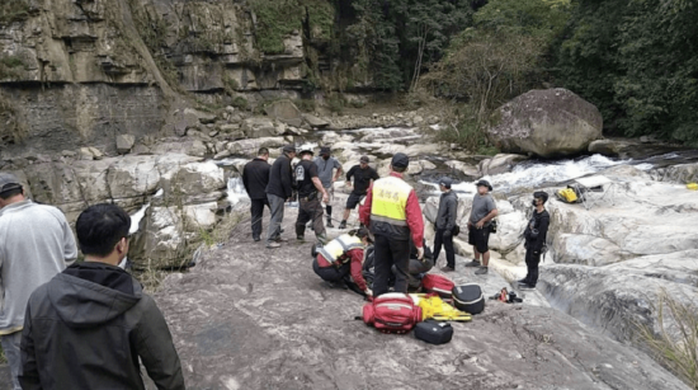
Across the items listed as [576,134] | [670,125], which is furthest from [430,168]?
[670,125]

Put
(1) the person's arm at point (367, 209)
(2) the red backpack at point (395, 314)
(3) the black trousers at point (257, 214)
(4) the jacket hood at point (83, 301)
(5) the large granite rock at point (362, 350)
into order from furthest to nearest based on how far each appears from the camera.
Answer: (3) the black trousers at point (257, 214)
(1) the person's arm at point (367, 209)
(2) the red backpack at point (395, 314)
(5) the large granite rock at point (362, 350)
(4) the jacket hood at point (83, 301)

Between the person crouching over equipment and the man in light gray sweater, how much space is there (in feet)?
9.15

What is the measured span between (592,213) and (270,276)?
7499mm

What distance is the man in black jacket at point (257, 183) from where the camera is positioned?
23.8 ft

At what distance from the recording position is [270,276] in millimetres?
5707

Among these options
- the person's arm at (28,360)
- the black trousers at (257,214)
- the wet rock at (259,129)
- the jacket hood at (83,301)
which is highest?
the jacket hood at (83,301)

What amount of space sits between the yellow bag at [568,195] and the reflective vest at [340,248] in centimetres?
729

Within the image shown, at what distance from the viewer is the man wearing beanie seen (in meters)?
4.31

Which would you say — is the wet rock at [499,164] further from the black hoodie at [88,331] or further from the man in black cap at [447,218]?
the black hoodie at [88,331]

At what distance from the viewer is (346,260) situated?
511 cm

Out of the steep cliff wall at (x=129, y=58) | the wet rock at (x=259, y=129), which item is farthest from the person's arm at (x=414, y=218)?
the steep cliff wall at (x=129, y=58)

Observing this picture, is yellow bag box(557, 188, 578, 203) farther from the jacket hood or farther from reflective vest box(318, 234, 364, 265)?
the jacket hood

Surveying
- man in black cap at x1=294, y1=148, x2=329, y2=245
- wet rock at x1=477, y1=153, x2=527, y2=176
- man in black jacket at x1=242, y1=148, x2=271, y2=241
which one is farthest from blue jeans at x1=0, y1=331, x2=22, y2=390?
wet rock at x1=477, y1=153, x2=527, y2=176

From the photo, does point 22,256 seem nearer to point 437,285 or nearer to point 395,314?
point 395,314
